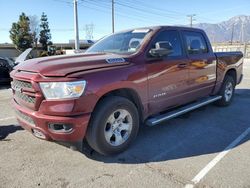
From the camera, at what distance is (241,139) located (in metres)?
4.68

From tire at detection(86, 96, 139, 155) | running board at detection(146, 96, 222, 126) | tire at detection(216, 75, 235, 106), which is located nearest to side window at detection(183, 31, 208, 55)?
running board at detection(146, 96, 222, 126)

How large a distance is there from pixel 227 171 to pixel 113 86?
190cm

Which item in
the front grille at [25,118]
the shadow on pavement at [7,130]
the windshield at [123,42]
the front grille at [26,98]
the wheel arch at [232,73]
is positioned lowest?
the shadow on pavement at [7,130]

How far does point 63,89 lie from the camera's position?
335 centimetres

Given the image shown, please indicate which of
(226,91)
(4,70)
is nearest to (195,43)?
(226,91)

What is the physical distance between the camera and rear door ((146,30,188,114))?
174 inches

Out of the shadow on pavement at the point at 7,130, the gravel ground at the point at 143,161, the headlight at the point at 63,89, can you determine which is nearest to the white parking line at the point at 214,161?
the gravel ground at the point at 143,161

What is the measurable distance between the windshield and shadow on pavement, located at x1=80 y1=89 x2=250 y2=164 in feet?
5.16

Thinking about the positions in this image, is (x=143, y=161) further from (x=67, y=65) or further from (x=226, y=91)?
(x=226, y=91)

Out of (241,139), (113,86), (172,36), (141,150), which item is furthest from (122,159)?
(172,36)

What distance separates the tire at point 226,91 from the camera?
676cm

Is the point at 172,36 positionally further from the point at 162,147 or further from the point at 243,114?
the point at 243,114

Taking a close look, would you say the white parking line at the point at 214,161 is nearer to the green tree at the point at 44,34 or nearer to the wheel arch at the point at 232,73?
the wheel arch at the point at 232,73

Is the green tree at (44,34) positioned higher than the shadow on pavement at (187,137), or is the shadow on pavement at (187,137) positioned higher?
the green tree at (44,34)
